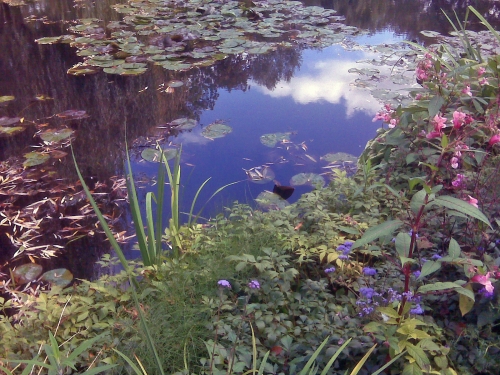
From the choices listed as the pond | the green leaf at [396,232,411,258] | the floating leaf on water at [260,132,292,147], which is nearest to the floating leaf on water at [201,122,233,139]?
the pond

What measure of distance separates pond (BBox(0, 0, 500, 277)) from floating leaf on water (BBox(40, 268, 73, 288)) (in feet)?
0.23

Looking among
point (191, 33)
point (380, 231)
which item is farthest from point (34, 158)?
point (191, 33)

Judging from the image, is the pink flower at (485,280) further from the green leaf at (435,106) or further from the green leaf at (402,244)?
the green leaf at (435,106)

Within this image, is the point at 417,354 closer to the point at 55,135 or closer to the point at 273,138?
the point at 273,138

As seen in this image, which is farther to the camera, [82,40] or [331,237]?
[82,40]

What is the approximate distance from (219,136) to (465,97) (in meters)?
2.17

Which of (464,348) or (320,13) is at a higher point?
(320,13)

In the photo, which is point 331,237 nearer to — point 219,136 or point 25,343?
point 25,343

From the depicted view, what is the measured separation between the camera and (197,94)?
4.42 meters

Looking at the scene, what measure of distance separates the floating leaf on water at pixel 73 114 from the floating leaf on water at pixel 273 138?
166 centimetres

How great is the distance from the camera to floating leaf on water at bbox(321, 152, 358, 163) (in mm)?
3393

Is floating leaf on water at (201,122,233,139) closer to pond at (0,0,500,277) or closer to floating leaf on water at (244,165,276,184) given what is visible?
pond at (0,0,500,277)

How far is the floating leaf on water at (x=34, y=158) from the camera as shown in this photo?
3.23m

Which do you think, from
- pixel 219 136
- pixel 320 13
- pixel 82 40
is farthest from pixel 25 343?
pixel 320 13
